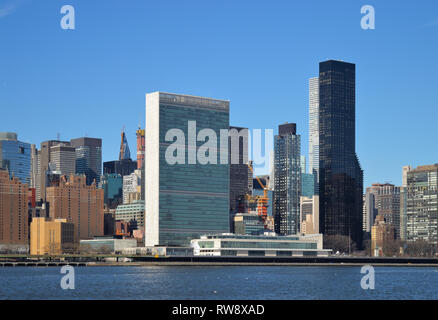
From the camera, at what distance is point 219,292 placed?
108 meters

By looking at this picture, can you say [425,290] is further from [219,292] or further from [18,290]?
[18,290]
